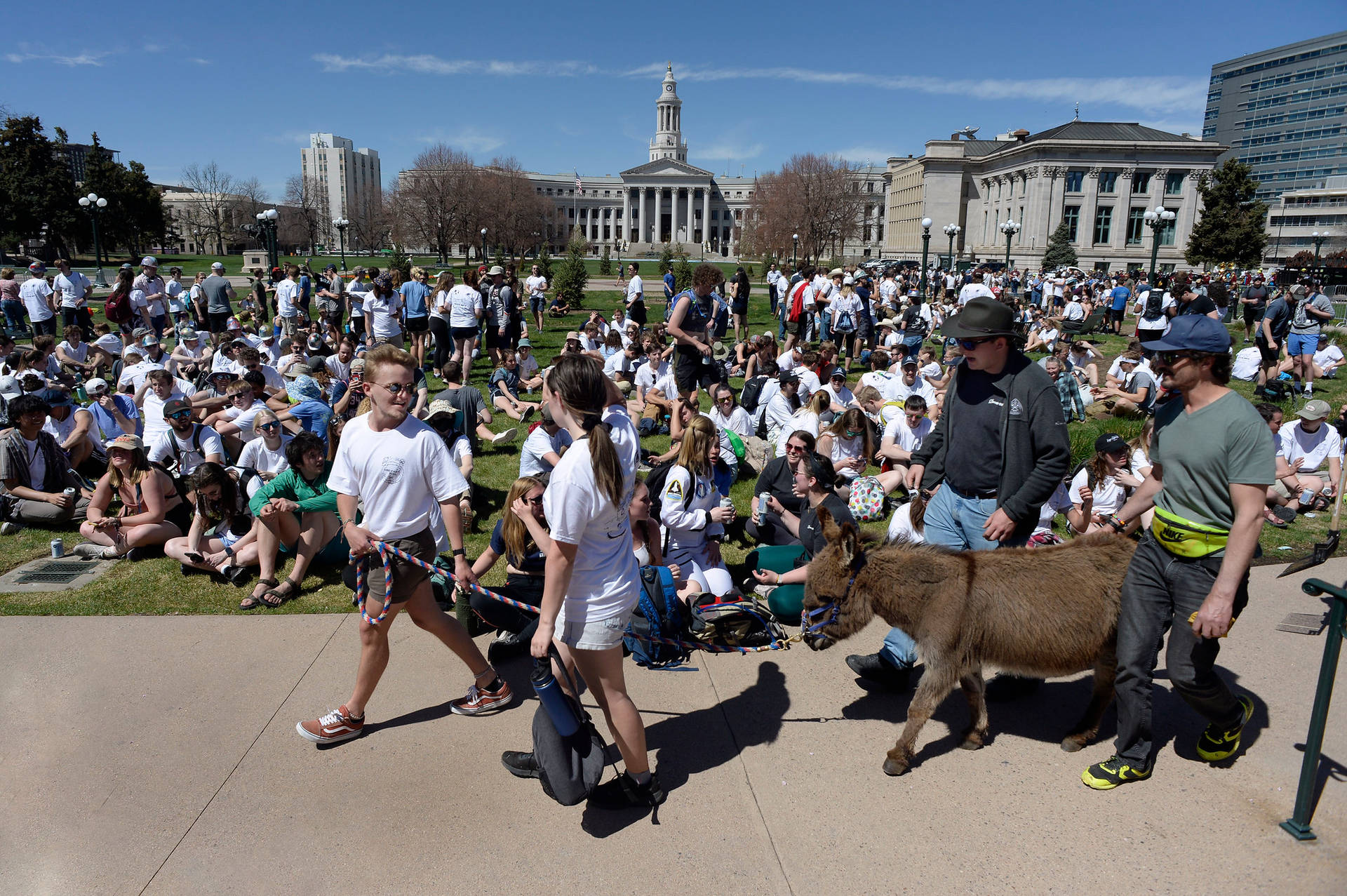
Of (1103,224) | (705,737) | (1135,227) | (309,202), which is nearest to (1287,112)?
(1135,227)

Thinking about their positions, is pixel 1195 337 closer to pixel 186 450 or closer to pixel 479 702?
pixel 479 702

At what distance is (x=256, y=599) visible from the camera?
6.03 metres

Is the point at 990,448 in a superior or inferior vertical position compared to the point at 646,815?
superior

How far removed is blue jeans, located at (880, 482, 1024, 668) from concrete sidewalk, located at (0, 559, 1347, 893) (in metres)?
0.34

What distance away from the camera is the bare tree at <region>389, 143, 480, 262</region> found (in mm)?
64812

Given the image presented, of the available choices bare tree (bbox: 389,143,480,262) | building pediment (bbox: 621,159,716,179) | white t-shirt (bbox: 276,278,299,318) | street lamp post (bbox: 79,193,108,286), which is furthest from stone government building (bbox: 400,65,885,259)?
white t-shirt (bbox: 276,278,299,318)

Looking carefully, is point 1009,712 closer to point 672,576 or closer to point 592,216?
point 672,576

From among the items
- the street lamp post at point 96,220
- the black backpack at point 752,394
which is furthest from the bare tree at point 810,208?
the black backpack at point 752,394

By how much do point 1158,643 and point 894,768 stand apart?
1371 millimetres

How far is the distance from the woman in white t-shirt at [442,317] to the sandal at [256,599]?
8.18 meters

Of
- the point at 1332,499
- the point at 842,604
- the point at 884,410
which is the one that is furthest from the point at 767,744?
the point at 1332,499

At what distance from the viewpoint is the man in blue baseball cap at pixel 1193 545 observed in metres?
3.28

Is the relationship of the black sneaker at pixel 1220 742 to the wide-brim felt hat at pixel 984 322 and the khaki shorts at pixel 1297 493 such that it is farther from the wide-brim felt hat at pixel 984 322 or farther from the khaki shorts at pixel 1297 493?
the khaki shorts at pixel 1297 493

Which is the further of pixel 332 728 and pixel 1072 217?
pixel 1072 217
